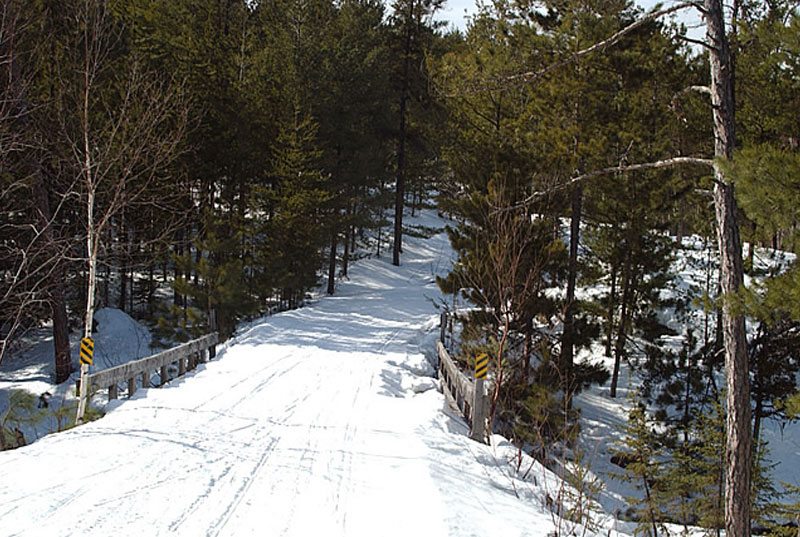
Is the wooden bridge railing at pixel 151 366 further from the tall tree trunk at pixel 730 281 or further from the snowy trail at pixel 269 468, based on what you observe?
the tall tree trunk at pixel 730 281

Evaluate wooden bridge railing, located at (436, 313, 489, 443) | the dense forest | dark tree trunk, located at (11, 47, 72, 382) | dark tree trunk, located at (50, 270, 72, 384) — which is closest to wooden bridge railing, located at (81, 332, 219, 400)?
the dense forest

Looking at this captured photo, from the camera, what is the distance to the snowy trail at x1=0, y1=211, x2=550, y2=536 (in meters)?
4.94

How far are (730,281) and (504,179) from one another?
6307 mm

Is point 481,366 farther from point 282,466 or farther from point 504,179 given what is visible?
point 504,179

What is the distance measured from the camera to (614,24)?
13391 mm

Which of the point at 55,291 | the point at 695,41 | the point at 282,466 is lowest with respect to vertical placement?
the point at 282,466

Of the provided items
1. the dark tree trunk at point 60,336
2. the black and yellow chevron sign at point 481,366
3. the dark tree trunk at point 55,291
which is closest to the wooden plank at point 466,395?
the black and yellow chevron sign at point 481,366

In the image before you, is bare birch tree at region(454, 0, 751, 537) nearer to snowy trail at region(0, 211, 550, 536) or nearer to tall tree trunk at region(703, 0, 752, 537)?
tall tree trunk at region(703, 0, 752, 537)

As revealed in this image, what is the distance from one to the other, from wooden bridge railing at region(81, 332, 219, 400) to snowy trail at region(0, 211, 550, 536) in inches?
19.5

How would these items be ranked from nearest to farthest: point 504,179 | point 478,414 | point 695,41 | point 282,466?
point 695,41, point 282,466, point 478,414, point 504,179

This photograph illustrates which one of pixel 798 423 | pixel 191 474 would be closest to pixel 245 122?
pixel 191 474

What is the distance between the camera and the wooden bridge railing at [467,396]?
28.9 feet

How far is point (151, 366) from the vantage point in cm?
1052

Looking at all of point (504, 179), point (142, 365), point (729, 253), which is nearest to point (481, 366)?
point (729, 253)
